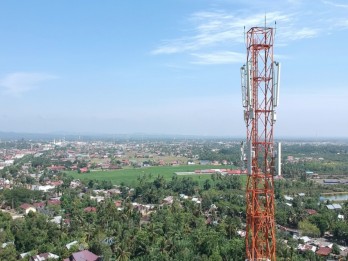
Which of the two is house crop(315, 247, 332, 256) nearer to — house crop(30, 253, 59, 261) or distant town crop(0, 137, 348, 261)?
distant town crop(0, 137, 348, 261)

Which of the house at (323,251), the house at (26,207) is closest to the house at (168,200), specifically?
the house at (26,207)

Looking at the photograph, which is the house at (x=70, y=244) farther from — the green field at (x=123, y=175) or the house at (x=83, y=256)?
the green field at (x=123, y=175)

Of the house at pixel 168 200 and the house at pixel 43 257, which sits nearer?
the house at pixel 43 257

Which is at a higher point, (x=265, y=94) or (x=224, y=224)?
(x=265, y=94)

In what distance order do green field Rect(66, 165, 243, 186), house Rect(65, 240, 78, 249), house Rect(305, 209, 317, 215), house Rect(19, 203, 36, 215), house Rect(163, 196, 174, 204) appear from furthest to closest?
green field Rect(66, 165, 243, 186), house Rect(163, 196, 174, 204), house Rect(19, 203, 36, 215), house Rect(305, 209, 317, 215), house Rect(65, 240, 78, 249)

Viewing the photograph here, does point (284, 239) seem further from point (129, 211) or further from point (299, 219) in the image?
point (129, 211)

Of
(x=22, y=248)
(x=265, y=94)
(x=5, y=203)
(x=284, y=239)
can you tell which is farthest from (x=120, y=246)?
(x=5, y=203)

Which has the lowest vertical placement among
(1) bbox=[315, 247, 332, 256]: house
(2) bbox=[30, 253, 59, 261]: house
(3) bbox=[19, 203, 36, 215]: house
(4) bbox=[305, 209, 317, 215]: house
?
(3) bbox=[19, 203, 36, 215]: house

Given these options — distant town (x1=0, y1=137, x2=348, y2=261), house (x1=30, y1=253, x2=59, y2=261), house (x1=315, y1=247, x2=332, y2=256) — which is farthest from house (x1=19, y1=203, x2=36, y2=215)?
house (x1=315, y1=247, x2=332, y2=256)

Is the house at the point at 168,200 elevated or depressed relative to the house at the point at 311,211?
depressed
